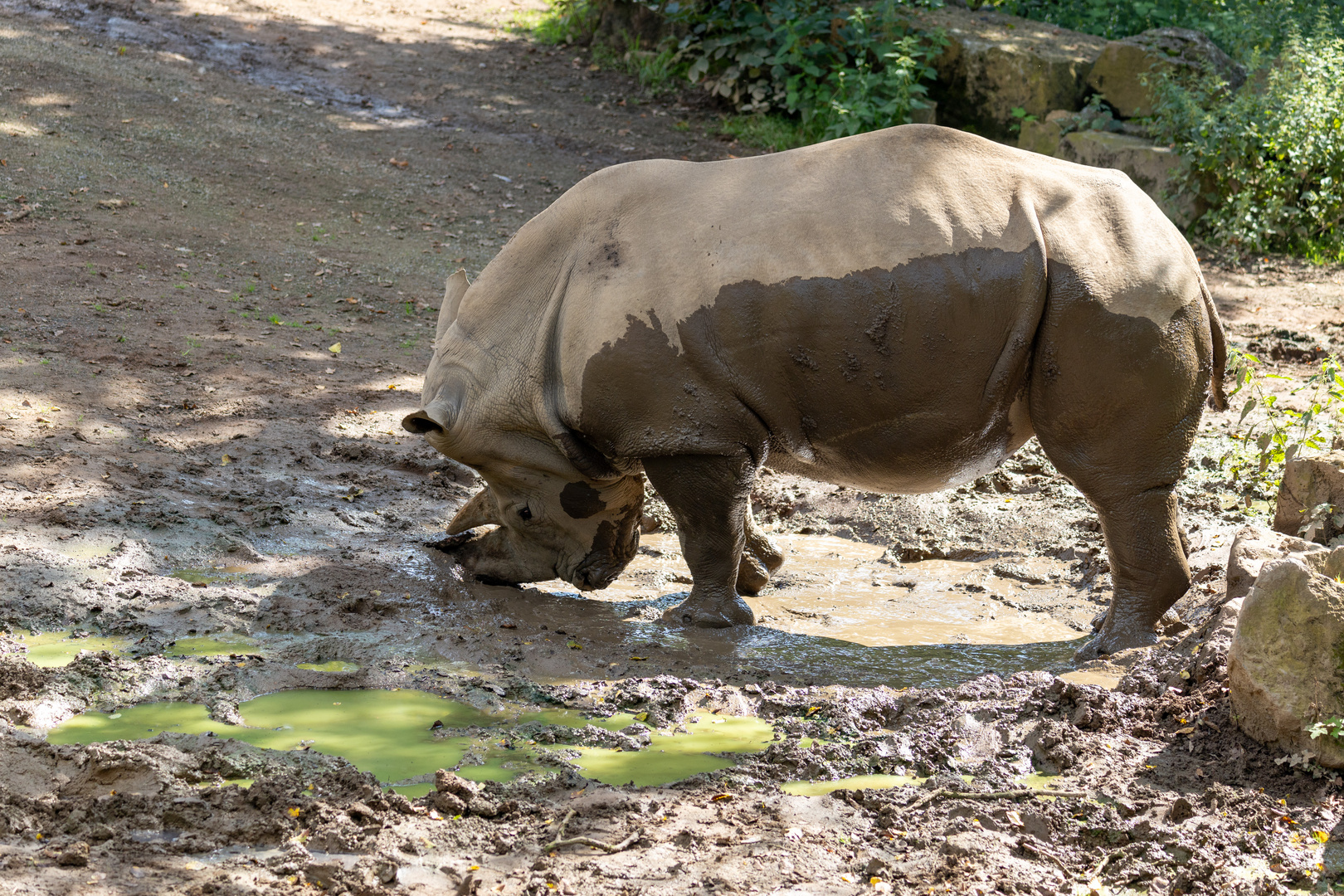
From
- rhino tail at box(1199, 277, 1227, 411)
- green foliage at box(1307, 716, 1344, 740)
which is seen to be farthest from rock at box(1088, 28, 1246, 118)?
green foliage at box(1307, 716, 1344, 740)

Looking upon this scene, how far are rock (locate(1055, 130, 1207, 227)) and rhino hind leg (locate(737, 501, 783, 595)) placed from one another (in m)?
8.10

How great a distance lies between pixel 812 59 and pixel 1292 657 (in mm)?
11807

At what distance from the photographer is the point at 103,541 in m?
5.41

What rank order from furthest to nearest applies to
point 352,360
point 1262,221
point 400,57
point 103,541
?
point 400,57 → point 1262,221 → point 352,360 → point 103,541

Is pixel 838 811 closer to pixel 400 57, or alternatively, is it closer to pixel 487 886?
pixel 487 886

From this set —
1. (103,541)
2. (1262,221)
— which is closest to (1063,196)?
(103,541)

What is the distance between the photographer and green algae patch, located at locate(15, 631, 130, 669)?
4.41 m

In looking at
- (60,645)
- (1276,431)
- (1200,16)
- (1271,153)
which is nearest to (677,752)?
(60,645)

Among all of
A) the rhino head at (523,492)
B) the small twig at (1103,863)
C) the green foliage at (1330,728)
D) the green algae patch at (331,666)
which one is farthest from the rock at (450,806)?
the green foliage at (1330,728)

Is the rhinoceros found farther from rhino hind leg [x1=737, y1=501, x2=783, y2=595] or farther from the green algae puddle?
the green algae puddle

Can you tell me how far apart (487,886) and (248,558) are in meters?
3.04

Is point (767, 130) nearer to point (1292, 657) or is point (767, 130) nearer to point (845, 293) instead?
point (845, 293)

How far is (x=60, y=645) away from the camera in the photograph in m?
4.56

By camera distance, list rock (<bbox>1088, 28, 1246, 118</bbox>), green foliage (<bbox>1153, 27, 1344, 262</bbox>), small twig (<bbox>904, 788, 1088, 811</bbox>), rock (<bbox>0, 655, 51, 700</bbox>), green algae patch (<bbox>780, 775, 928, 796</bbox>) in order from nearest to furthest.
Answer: small twig (<bbox>904, 788, 1088, 811</bbox>) < green algae patch (<bbox>780, 775, 928, 796</bbox>) < rock (<bbox>0, 655, 51, 700</bbox>) < green foliage (<bbox>1153, 27, 1344, 262</bbox>) < rock (<bbox>1088, 28, 1246, 118</bbox>)
